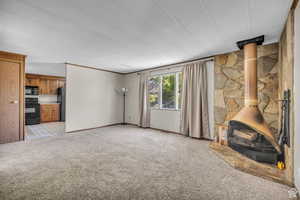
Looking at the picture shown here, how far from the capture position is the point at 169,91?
4.95m

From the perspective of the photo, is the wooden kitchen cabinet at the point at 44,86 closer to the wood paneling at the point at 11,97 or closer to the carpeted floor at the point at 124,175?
the wood paneling at the point at 11,97

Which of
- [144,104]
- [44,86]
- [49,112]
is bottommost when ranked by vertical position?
[49,112]

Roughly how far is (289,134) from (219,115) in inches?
68.0

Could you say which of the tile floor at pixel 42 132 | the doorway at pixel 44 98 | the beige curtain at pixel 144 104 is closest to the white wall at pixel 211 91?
the beige curtain at pixel 144 104

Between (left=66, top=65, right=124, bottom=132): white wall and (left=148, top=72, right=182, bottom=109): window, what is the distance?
167 cm

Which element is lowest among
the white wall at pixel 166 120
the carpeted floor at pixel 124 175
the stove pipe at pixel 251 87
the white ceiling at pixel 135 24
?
the carpeted floor at pixel 124 175

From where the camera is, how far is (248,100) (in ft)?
8.69

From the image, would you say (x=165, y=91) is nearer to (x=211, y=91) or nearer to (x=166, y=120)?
(x=166, y=120)

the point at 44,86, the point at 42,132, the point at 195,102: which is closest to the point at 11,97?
the point at 42,132

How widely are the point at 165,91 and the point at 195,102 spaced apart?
1331mm

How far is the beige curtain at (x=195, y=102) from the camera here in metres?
3.88

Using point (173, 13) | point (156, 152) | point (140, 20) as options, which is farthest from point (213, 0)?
point (156, 152)

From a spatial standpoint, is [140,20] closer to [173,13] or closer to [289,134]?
[173,13]

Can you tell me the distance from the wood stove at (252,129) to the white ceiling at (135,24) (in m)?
0.42
